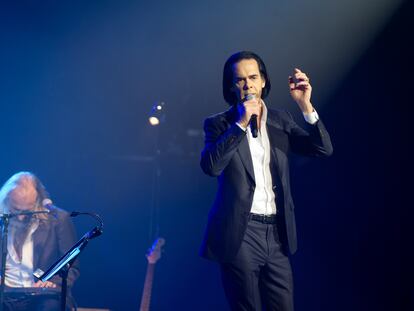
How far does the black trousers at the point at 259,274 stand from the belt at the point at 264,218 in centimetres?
1

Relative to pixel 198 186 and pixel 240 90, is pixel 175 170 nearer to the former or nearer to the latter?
pixel 198 186

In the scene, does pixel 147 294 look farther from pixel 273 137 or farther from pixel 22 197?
pixel 273 137

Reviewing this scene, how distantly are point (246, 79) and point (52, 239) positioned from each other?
110 inches

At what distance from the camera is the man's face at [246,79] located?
2.08 metres

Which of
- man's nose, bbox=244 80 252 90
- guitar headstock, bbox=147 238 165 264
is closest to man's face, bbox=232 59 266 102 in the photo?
man's nose, bbox=244 80 252 90

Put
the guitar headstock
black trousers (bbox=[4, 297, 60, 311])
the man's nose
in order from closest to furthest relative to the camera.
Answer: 1. the man's nose
2. black trousers (bbox=[4, 297, 60, 311])
3. the guitar headstock

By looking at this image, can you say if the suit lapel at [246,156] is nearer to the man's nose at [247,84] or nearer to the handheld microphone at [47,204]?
the man's nose at [247,84]

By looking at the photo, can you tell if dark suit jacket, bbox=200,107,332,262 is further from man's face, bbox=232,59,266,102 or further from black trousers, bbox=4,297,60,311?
black trousers, bbox=4,297,60,311

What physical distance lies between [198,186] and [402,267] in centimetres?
215

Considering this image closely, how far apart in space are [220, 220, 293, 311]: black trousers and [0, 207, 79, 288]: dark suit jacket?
8.12 ft

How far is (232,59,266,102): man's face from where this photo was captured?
2082 mm

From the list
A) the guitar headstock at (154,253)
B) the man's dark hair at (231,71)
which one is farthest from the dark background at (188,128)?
the man's dark hair at (231,71)

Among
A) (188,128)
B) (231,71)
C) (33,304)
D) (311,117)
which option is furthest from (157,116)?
(311,117)

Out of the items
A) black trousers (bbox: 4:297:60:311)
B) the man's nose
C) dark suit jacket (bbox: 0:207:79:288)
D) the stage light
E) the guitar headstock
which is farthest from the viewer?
the stage light
